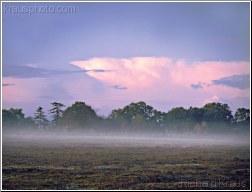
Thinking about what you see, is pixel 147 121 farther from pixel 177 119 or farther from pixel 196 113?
pixel 196 113

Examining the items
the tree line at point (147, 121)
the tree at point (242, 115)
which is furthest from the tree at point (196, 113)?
the tree at point (242, 115)

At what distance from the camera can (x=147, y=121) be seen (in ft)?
234

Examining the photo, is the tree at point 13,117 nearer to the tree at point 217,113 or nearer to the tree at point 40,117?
the tree at point 40,117

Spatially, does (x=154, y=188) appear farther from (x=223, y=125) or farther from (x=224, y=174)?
(x=223, y=125)

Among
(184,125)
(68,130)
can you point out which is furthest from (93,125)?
(184,125)

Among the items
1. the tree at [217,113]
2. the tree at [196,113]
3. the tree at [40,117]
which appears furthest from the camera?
the tree at [196,113]

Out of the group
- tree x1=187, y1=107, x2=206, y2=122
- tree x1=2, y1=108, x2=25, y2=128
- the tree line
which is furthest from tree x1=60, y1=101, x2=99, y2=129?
tree x1=187, y1=107, x2=206, y2=122

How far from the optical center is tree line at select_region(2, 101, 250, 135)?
2462 inches

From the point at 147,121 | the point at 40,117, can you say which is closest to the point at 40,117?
the point at 40,117

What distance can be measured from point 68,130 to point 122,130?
11.0 meters

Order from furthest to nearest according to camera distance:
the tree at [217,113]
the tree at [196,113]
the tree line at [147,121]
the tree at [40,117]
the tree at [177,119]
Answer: the tree at [177,119], the tree at [196,113], the tree at [217,113], the tree line at [147,121], the tree at [40,117]

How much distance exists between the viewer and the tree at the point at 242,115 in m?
56.0

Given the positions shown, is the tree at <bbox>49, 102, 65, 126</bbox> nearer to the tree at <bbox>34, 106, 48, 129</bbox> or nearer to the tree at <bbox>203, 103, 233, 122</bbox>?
the tree at <bbox>34, 106, 48, 129</bbox>

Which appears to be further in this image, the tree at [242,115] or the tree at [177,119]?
the tree at [177,119]
